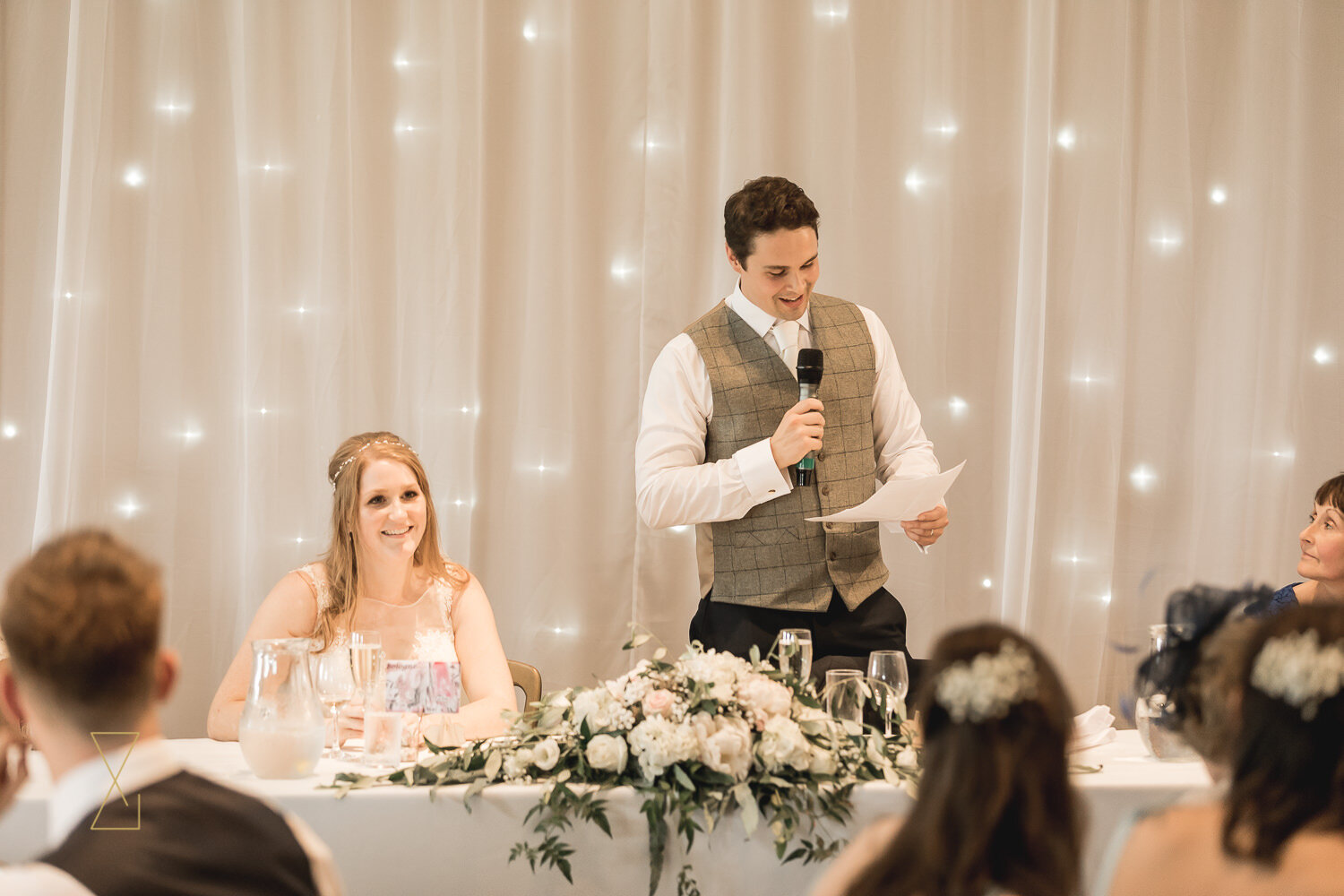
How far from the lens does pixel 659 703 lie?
1.60 m

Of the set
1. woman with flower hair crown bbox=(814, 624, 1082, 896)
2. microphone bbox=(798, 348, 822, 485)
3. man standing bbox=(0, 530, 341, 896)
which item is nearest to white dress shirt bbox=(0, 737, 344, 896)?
man standing bbox=(0, 530, 341, 896)

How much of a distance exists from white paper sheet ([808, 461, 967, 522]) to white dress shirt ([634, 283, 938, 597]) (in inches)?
6.8

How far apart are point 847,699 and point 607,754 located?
0.42 meters

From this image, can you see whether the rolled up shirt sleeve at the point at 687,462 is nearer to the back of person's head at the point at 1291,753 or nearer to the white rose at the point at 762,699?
the white rose at the point at 762,699

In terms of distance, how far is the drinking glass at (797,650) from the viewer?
6.28 ft

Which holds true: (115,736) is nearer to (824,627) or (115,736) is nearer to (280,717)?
(280,717)

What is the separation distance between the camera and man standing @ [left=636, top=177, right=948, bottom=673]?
2.64 m

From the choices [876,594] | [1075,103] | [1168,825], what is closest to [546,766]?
[1168,825]

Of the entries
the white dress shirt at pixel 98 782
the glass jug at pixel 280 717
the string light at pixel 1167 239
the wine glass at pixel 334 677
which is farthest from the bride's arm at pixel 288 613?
the string light at pixel 1167 239

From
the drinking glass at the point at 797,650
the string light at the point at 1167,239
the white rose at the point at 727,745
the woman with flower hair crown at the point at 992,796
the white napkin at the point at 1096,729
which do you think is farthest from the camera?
the string light at the point at 1167,239

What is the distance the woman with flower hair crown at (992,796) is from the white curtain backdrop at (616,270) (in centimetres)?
245

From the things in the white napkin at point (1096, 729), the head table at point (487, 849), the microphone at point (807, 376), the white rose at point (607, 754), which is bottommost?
the head table at point (487, 849)

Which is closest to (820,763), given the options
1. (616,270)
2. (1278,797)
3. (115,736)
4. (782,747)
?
(782,747)

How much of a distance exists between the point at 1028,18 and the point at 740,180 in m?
1.02
